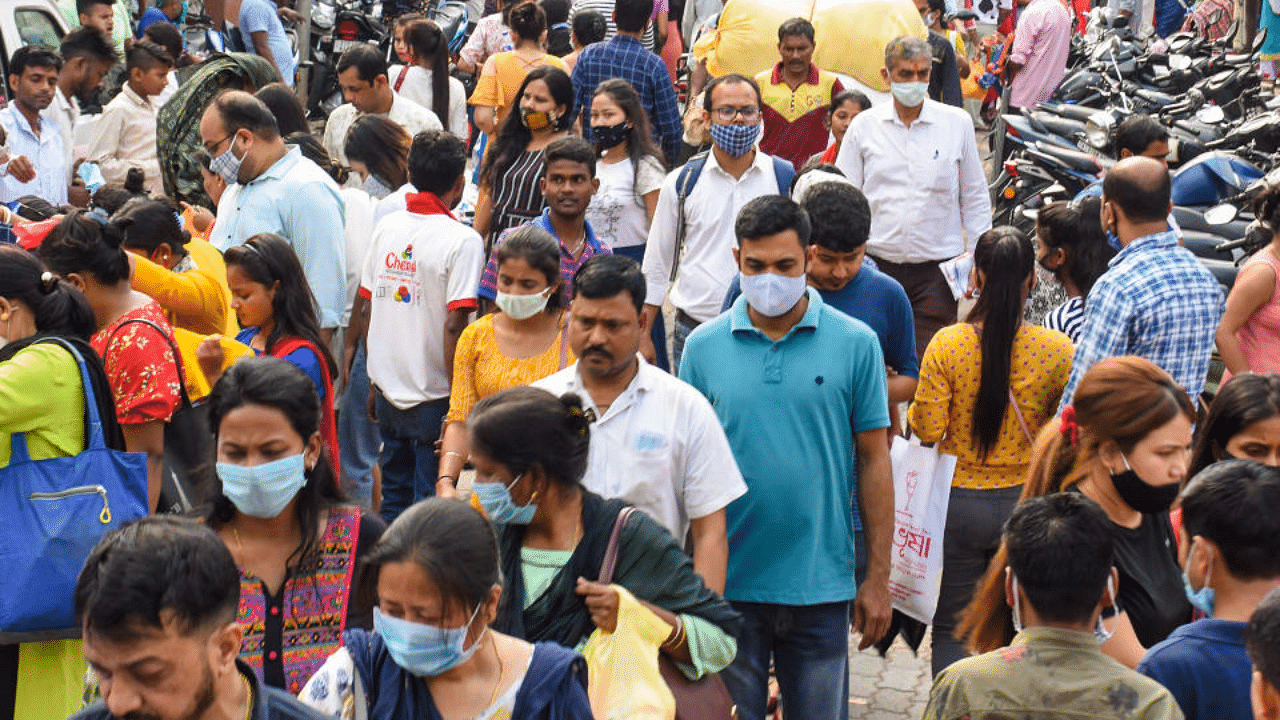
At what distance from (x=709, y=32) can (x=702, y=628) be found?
31.0 feet

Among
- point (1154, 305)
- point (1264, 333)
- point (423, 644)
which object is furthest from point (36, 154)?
point (423, 644)

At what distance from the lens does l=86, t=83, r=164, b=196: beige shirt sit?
9680mm

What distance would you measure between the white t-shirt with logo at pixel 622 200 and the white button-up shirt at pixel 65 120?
3.74 metres

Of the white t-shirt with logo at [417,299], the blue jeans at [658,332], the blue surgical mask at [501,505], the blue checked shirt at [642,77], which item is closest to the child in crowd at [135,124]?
the blue checked shirt at [642,77]

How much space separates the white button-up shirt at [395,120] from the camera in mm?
9219

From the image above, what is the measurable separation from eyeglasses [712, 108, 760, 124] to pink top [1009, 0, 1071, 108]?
9.10 meters

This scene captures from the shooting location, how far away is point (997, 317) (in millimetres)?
5258

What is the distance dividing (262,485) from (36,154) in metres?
6.23

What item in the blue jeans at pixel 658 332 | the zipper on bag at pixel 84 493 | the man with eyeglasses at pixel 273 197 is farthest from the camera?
the blue jeans at pixel 658 332

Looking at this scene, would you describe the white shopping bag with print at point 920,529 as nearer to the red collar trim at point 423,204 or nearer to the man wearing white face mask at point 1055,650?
the man wearing white face mask at point 1055,650

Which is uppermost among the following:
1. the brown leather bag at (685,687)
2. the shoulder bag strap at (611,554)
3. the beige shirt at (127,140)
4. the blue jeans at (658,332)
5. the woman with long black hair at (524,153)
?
the shoulder bag strap at (611,554)

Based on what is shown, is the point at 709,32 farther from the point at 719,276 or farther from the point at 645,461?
the point at 645,461

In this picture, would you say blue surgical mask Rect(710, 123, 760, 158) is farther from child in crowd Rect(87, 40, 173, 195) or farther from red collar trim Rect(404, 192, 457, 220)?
child in crowd Rect(87, 40, 173, 195)

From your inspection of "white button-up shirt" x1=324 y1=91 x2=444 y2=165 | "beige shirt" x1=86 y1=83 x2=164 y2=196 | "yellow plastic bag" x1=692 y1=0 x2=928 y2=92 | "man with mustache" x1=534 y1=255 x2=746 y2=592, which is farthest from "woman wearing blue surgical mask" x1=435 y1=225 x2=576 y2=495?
"yellow plastic bag" x1=692 y1=0 x2=928 y2=92
